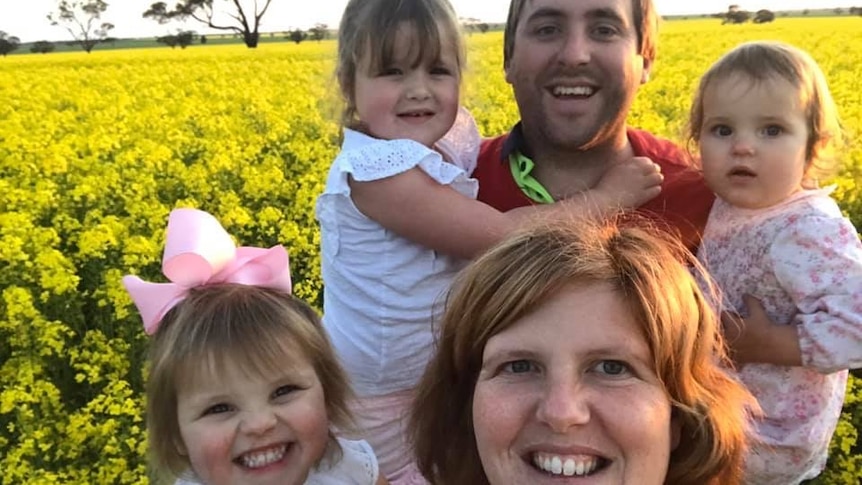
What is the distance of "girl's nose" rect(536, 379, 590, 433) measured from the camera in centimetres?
129

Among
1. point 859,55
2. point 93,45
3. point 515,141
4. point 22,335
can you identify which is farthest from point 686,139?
point 93,45

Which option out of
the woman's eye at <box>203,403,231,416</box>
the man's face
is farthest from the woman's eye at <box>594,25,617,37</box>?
the woman's eye at <box>203,403,231,416</box>

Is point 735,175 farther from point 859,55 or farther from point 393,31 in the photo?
point 859,55

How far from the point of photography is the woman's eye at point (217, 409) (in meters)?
1.87

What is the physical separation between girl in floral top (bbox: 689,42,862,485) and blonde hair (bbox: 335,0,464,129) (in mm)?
631

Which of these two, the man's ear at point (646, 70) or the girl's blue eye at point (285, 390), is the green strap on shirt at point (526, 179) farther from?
the girl's blue eye at point (285, 390)

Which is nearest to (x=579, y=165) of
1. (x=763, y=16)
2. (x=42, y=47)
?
(x=763, y=16)

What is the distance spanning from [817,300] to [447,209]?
81 cm

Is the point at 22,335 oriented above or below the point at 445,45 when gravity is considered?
below

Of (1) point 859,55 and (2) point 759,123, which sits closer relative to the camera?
(2) point 759,123

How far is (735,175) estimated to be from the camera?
2.15 m

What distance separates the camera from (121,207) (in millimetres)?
6633

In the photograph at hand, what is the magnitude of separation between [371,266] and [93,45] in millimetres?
A: 49570

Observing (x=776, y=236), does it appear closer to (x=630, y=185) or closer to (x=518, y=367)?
(x=630, y=185)
